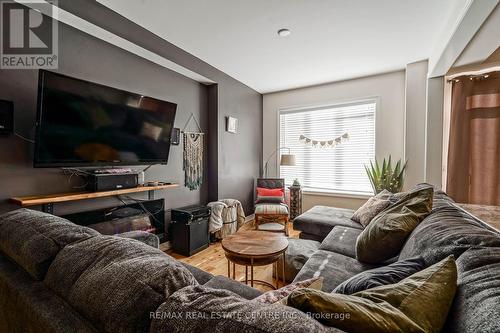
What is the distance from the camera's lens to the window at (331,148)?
3969mm

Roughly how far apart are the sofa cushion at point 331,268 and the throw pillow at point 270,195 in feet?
7.05

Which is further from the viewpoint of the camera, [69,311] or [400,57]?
[400,57]

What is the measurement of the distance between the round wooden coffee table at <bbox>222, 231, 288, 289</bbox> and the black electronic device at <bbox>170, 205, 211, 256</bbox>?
98 cm

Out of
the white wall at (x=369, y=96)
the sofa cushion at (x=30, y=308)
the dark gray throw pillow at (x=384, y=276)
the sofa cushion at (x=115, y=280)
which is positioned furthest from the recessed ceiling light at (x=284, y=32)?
the sofa cushion at (x=30, y=308)

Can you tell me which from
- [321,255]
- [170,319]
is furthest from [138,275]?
[321,255]

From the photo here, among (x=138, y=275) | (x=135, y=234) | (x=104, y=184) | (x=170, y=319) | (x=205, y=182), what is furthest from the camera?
(x=205, y=182)

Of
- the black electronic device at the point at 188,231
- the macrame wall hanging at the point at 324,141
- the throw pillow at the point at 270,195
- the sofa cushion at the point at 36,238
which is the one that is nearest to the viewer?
the sofa cushion at the point at 36,238

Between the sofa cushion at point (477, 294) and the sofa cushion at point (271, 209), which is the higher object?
Result: the sofa cushion at point (477, 294)

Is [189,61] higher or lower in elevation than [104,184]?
higher

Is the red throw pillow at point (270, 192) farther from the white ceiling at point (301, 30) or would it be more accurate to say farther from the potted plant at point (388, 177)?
the white ceiling at point (301, 30)

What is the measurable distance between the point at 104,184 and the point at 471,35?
3701mm

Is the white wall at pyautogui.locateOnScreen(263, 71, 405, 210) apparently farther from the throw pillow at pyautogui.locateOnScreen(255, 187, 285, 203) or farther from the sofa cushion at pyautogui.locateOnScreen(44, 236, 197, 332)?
the sofa cushion at pyautogui.locateOnScreen(44, 236, 197, 332)

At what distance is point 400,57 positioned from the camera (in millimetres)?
3180

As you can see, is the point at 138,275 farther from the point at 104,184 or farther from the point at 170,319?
the point at 104,184
